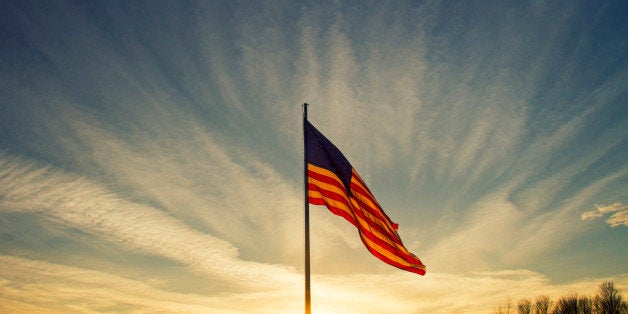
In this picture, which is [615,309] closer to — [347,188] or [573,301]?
[573,301]

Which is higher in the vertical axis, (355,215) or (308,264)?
(355,215)

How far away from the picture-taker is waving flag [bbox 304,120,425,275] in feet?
38.4

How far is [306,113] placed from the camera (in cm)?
1212

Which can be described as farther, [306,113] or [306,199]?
[306,113]

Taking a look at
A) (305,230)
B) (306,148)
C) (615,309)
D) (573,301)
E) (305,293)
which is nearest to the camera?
(305,293)

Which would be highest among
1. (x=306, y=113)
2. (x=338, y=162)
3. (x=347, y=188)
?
(x=306, y=113)

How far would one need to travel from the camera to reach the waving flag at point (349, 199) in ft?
38.4

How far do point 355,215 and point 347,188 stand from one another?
921 mm

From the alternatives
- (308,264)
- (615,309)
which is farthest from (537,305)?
(308,264)

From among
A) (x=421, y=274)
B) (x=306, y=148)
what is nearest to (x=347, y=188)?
(x=306, y=148)

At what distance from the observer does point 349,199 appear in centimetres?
1226

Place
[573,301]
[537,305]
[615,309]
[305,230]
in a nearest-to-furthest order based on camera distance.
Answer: [305,230], [615,309], [573,301], [537,305]

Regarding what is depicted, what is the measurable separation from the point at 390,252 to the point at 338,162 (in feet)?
11.3

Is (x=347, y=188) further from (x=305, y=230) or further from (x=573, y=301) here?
(x=573, y=301)
